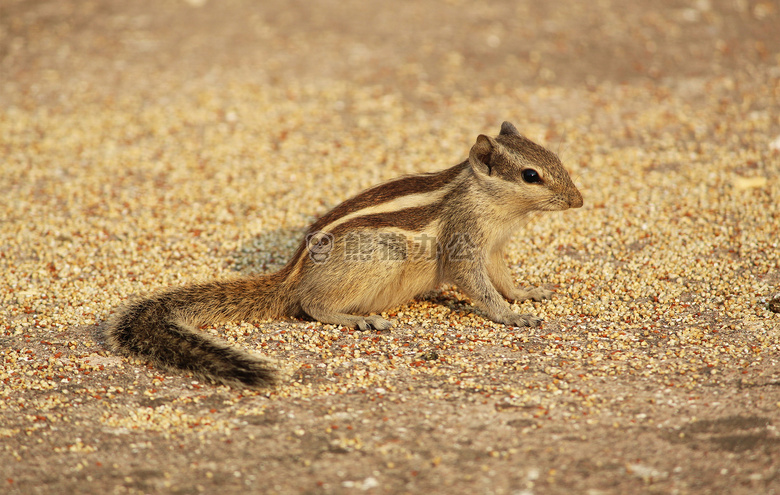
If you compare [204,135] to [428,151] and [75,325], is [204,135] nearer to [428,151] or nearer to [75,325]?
[428,151]

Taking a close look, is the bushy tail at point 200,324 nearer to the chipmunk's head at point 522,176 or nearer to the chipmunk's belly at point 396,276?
the chipmunk's belly at point 396,276

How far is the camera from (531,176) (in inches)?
190

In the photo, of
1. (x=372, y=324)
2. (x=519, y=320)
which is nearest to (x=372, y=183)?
(x=372, y=324)

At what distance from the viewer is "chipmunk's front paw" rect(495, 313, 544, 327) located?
489cm

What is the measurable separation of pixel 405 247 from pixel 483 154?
808 mm

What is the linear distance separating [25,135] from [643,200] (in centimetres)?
672

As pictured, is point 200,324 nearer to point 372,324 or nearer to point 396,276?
point 372,324

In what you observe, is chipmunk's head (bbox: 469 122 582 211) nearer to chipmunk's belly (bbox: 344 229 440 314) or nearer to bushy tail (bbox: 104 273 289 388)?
chipmunk's belly (bbox: 344 229 440 314)

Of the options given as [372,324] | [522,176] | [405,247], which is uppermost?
[522,176]

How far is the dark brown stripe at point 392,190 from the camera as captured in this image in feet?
16.2


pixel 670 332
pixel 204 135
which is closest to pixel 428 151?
pixel 204 135

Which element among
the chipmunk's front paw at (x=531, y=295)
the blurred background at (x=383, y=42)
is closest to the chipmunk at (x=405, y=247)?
the chipmunk's front paw at (x=531, y=295)

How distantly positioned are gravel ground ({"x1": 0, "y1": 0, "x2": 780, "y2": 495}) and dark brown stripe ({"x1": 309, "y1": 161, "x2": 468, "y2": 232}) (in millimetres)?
784

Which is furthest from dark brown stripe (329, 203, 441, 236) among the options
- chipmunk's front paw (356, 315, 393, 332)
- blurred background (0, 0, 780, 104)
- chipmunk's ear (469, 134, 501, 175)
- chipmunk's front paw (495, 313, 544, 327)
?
blurred background (0, 0, 780, 104)
